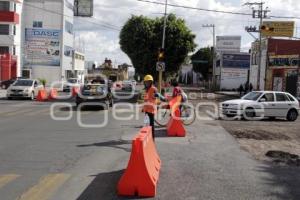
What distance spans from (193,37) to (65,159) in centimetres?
3828

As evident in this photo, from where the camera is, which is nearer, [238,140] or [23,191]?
[23,191]

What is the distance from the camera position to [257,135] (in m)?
17.9

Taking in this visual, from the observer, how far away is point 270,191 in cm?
872

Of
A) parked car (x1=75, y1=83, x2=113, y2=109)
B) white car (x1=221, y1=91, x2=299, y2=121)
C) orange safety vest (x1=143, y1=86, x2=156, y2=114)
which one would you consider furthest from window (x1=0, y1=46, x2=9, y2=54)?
orange safety vest (x1=143, y1=86, x2=156, y2=114)

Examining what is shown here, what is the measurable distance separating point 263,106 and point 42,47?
62097mm

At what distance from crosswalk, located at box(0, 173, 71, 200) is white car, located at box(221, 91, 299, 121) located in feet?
56.1

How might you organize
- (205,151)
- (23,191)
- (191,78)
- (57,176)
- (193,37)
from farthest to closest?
(191,78) < (193,37) < (205,151) < (57,176) < (23,191)

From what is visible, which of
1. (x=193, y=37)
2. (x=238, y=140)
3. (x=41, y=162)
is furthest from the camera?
(x=193, y=37)

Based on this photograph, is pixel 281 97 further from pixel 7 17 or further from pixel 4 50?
pixel 4 50

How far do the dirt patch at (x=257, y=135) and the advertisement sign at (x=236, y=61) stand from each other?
74791 millimetres

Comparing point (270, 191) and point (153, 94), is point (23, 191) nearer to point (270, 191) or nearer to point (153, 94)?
point (270, 191)

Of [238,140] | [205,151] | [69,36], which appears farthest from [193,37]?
[69,36]

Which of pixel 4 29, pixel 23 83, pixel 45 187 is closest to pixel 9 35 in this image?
pixel 4 29

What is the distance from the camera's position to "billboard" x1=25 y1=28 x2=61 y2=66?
8262 cm
